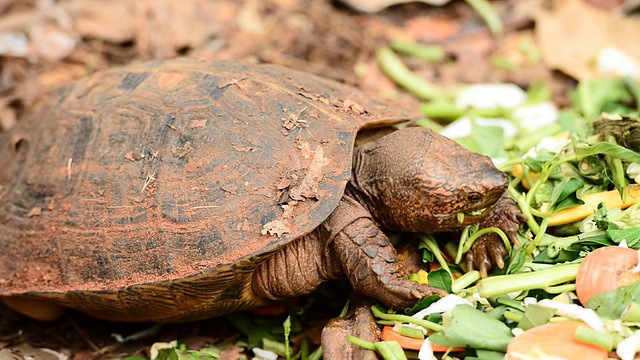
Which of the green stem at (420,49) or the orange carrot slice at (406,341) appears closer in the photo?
the orange carrot slice at (406,341)

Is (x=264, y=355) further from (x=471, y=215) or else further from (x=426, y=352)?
(x=471, y=215)

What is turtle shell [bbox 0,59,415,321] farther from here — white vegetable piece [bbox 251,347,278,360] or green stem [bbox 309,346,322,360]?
green stem [bbox 309,346,322,360]

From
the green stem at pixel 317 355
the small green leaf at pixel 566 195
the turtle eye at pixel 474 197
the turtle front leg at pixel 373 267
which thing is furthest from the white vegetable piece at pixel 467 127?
the green stem at pixel 317 355

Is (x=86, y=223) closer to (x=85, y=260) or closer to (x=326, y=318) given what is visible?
(x=85, y=260)

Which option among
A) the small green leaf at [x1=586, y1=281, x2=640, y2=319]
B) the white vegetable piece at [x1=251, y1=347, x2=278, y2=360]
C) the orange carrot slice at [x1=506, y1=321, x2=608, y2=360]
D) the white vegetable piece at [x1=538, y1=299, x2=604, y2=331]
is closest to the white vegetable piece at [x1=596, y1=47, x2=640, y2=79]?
the small green leaf at [x1=586, y1=281, x2=640, y2=319]

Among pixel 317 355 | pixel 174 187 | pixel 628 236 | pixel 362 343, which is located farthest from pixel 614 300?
pixel 174 187

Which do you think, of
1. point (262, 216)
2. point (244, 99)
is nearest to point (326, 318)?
point (262, 216)

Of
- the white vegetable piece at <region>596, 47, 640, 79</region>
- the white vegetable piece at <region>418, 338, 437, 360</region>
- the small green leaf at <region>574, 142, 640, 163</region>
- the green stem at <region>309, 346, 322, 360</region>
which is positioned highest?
the small green leaf at <region>574, 142, 640, 163</region>

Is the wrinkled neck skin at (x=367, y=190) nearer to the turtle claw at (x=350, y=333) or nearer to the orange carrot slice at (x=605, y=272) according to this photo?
the turtle claw at (x=350, y=333)
